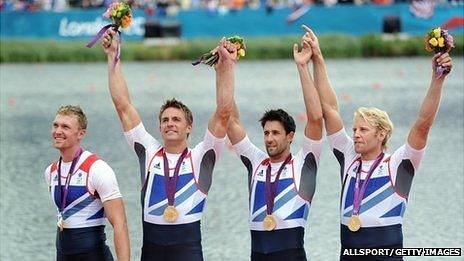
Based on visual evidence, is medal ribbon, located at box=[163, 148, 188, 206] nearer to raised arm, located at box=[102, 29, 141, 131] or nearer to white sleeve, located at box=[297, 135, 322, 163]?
raised arm, located at box=[102, 29, 141, 131]

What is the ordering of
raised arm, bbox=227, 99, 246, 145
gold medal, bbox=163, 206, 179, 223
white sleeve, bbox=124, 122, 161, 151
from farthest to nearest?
1. raised arm, bbox=227, 99, 246, 145
2. white sleeve, bbox=124, 122, 161, 151
3. gold medal, bbox=163, 206, 179, 223

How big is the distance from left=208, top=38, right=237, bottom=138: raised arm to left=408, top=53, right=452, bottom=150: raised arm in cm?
139

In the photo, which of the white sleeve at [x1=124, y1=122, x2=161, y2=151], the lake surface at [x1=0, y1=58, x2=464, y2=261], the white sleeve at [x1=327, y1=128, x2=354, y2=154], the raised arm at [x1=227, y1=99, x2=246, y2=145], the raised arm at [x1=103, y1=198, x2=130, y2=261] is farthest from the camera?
the lake surface at [x1=0, y1=58, x2=464, y2=261]

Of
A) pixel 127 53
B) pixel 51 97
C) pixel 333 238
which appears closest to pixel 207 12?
pixel 127 53

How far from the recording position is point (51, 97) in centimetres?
3148

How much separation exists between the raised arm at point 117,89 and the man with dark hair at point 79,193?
1.37 feet

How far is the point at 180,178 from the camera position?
9.36m

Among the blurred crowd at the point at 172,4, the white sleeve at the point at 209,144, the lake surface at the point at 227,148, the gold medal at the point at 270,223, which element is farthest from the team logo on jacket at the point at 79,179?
the blurred crowd at the point at 172,4

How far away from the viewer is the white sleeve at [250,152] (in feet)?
31.8

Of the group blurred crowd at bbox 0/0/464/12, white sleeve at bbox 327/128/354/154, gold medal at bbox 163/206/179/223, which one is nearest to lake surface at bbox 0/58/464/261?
blurred crowd at bbox 0/0/464/12

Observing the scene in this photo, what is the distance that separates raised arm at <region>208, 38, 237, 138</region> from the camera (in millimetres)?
9336

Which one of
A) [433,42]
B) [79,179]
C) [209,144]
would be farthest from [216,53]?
[433,42]

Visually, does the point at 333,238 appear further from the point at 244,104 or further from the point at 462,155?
the point at 244,104

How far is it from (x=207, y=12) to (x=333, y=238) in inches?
1078
